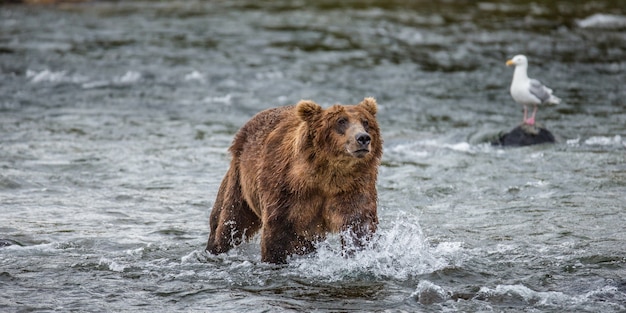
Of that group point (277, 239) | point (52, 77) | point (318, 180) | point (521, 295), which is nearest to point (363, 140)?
point (318, 180)

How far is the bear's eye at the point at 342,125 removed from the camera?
6.71 metres

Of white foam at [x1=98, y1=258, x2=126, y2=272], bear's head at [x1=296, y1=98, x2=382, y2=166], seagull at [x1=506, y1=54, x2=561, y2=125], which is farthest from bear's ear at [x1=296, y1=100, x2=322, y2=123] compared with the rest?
seagull at [x1=506, y1=54, x2=561, y2=125]

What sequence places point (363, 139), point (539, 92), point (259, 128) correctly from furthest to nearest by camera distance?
point (539, 92), point (259, 128), point (363, 139)

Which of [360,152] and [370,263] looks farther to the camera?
[370,263]

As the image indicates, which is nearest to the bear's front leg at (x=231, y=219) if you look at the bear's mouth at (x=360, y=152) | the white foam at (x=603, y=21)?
the bear's mouth at (x=360, y=152)

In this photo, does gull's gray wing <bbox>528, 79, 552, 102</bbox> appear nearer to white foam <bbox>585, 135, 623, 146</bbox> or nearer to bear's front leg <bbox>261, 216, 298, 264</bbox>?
white foam <bbox>585, 135, 623, 146</bbox>

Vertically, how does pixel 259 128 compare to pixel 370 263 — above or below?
above

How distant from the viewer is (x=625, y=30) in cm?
2342

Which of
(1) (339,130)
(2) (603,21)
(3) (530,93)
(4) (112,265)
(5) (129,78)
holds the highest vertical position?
(2) (603,21)

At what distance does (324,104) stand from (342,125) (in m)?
8.91

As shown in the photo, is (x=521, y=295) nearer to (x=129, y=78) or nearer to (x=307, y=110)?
(x=307, y=110)

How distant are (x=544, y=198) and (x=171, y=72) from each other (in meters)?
10.2

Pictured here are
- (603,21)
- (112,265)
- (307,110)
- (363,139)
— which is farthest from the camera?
(603,21)

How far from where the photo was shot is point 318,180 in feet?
22.3
